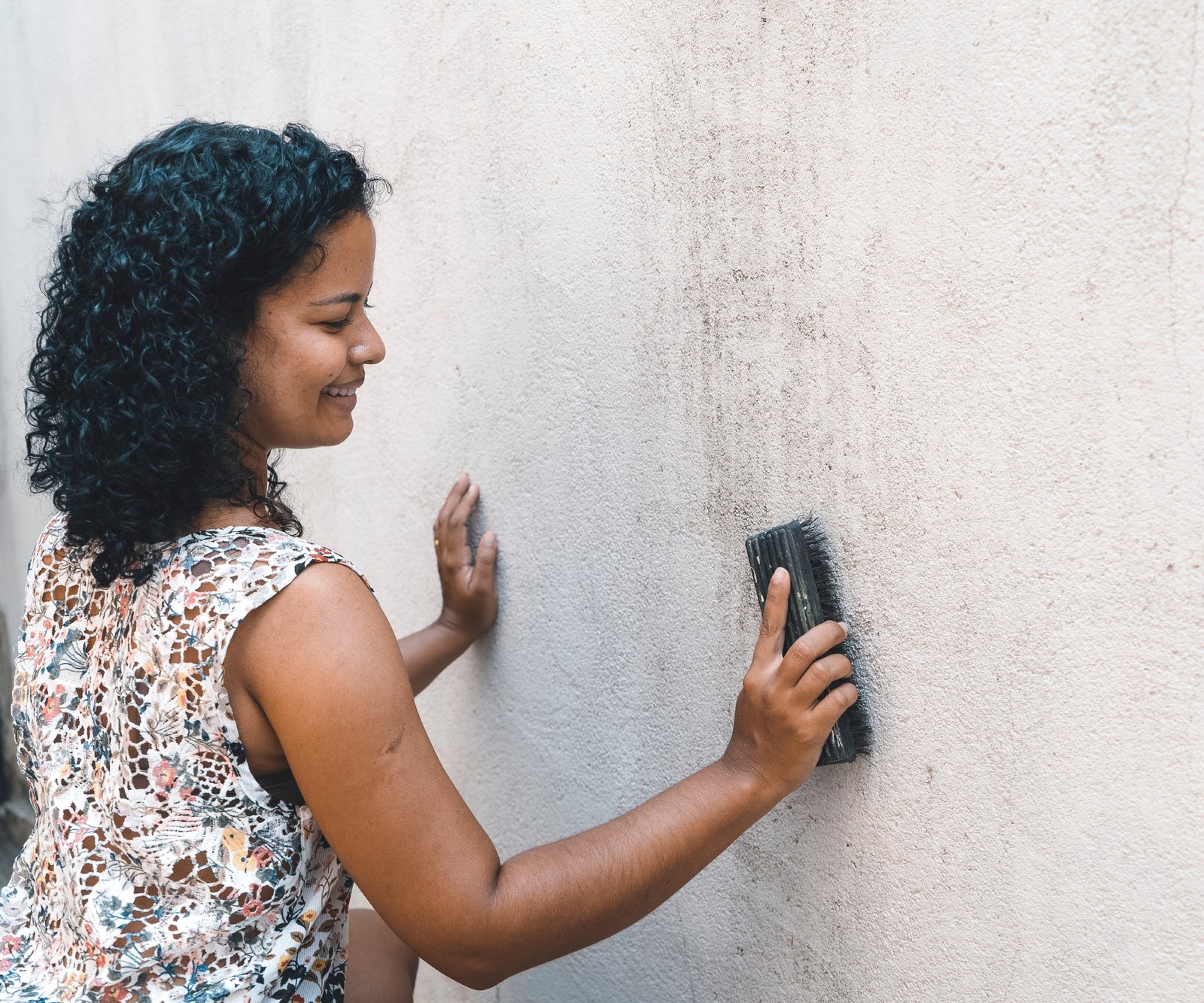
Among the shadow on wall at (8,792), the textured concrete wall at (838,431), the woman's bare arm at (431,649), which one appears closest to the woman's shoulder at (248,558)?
the textured concrete wall at (838,431)

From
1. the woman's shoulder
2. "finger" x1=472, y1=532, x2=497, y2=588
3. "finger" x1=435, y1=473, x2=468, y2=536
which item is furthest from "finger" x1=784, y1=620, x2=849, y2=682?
"finger" x1=435, y1=473, x2=468, y2=536

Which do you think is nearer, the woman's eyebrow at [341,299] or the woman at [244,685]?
the woman at [244,685]

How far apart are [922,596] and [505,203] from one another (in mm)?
1186

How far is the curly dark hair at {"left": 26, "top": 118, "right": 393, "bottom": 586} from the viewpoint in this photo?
1498mm

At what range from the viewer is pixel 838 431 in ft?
5.35

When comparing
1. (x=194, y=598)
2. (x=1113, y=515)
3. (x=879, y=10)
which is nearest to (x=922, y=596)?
(x=1113, y=515)

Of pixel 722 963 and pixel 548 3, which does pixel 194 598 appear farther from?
pixel 548 3

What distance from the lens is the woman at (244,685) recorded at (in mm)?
1449

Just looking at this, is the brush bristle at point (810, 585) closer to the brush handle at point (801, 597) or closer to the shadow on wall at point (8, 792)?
the brush handle at point (801, 597)

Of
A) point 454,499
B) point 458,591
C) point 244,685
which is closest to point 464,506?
point 454,499

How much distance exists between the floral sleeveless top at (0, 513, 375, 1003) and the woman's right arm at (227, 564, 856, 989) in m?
0.09

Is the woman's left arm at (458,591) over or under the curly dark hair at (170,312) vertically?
under

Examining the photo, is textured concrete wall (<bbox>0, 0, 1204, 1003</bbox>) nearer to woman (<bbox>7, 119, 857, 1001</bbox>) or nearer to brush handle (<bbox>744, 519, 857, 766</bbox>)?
brush handle (<bbox>744, 519, 857, 766</bbox>)

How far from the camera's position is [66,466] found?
5.26ft
